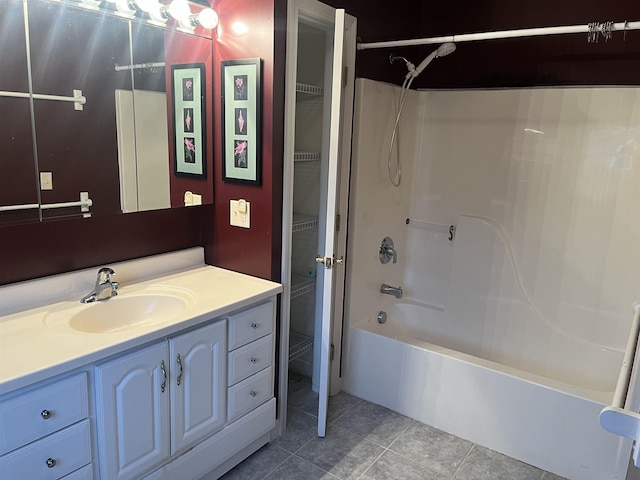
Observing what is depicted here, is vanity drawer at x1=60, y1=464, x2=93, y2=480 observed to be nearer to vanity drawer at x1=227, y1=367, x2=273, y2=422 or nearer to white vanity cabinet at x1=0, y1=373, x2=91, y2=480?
white vanity cabinet at x1=0, y1=373, x2=91, y2=480

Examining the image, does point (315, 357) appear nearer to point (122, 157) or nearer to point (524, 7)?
point (122, 157)

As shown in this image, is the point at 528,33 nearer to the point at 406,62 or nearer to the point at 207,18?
the point at 406,62

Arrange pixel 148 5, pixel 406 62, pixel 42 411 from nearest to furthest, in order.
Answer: pixel 42 411
pixel 148 5
pixel 406 62

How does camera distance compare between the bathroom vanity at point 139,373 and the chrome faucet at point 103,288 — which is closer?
the bathroom vanity at point 139,373

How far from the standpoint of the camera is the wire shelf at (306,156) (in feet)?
8.42

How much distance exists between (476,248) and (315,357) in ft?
3.94

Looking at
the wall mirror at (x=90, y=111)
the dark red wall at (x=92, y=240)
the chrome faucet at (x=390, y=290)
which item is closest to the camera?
the wall mirror at (x=90, y=111)

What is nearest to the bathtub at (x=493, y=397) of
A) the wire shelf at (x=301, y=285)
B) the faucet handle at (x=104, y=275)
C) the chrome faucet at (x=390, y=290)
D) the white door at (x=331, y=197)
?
the chrome faucet at (x=390, y=290)

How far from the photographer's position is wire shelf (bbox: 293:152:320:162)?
257 centimetres

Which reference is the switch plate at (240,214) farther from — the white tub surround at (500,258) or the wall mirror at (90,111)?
the white tub surround at (500,258)

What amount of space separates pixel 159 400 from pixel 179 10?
5.32ft

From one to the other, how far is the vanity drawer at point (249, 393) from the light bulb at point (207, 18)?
62.3 inches

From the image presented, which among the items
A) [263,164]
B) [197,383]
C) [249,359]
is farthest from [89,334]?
[263,164]

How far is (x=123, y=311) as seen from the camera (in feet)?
6.45
